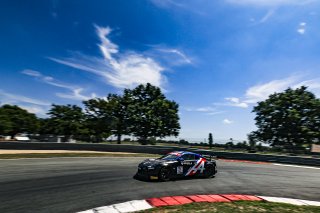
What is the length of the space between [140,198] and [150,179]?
354cm

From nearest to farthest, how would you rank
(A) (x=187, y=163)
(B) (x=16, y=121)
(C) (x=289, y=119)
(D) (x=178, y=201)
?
(D) (x=178, y=201) < (A) (x=187, y=163) < (C) (x=289, y=119) < (B) (x=16, y=121)

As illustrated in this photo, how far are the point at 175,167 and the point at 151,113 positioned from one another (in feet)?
117

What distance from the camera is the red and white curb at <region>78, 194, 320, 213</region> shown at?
→ 6812mm

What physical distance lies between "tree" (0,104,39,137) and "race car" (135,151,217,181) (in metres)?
39.3

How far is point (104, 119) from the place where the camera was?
4669 centimetres

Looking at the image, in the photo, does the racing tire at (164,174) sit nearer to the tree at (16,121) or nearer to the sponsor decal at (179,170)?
the sponsor decal at (179,170)

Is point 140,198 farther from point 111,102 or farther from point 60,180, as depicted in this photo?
point 111,102

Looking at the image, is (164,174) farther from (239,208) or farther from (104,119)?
(104,119)

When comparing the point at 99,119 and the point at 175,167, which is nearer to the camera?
the point at 175,167

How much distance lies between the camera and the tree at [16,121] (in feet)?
141

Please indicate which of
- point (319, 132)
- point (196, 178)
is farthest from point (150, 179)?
point (319, 132)

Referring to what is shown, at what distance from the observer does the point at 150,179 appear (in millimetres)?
11602

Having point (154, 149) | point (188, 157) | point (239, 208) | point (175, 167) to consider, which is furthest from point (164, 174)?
point (154, 149)

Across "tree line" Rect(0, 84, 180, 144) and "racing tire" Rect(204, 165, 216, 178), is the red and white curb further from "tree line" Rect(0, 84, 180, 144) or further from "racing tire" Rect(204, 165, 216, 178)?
"tree line" Rect(0, 84, 180, 144)
